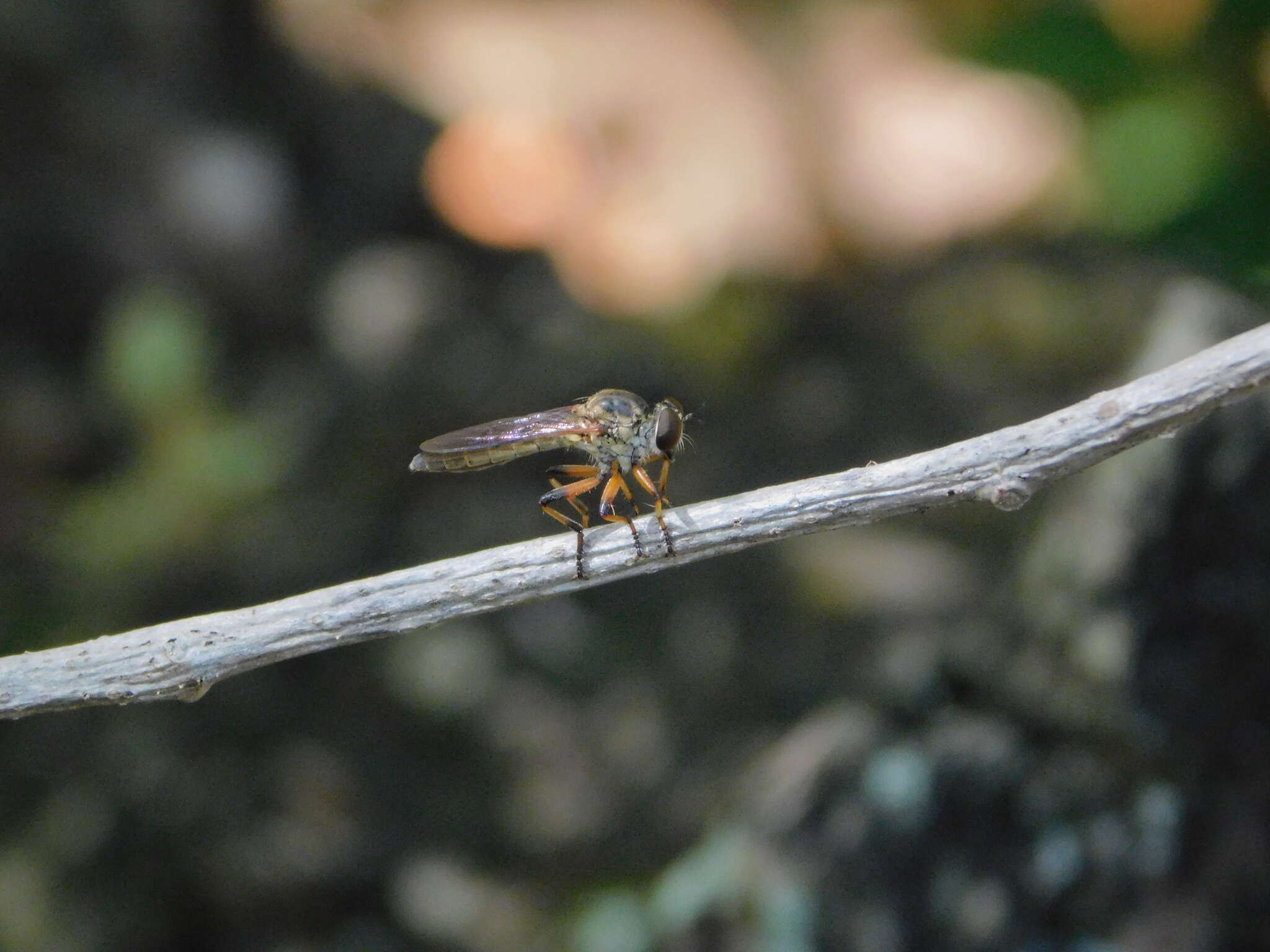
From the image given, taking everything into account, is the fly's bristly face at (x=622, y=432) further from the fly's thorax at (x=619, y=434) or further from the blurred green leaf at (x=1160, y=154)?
the blurred green leaf at (x=1160, y=154)

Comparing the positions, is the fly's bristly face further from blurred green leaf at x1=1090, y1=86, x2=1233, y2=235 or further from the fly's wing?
blurred green leaf at x1=1090, y1=86, x2=1233, y2=235

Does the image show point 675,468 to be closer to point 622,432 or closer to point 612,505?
point 622,432

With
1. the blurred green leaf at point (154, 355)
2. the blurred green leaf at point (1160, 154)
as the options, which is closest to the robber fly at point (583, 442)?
the blurred green leaf at point (1160, 154)

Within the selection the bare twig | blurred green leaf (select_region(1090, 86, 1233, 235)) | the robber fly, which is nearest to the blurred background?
blurred green leaf (select_region(1090, 86, 1233, 235))

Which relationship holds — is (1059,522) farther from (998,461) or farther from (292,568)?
(292,568)

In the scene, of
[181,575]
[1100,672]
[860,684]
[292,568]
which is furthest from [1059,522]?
[181,575]
